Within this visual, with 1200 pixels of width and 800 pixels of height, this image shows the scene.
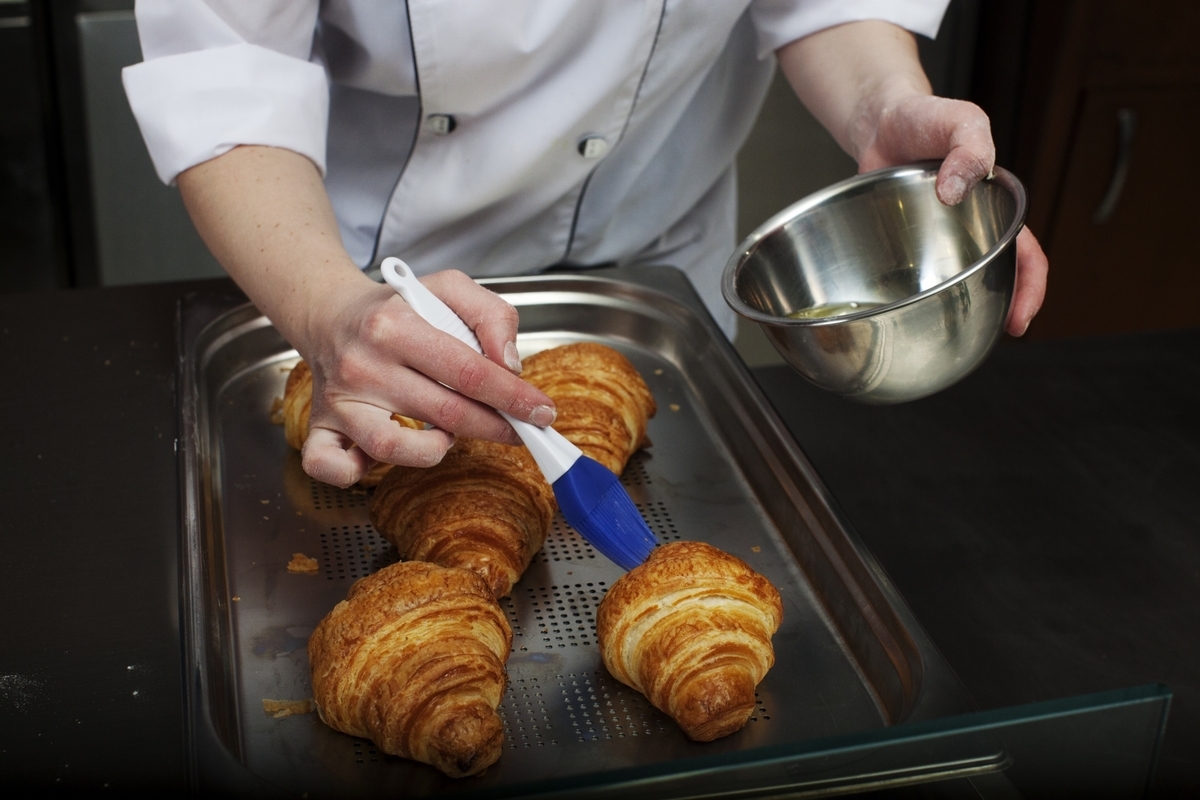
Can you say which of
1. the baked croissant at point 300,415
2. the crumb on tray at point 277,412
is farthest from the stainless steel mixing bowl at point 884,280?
the crumb on tray at point 277,412

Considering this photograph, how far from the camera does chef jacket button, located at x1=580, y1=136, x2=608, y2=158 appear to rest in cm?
131

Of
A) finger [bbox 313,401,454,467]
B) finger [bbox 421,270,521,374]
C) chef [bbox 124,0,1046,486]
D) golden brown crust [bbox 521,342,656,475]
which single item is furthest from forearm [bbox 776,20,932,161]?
finger [bbox 313,401,454,467]

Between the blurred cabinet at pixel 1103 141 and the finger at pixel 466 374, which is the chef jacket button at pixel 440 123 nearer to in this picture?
the finger at pixel 466 374

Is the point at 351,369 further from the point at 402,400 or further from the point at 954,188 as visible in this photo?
the point at 954,188

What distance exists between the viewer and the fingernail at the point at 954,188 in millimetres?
957

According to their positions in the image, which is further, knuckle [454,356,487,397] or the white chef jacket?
the white chef jacket

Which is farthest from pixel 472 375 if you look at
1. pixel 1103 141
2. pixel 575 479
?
pixel 1103 141

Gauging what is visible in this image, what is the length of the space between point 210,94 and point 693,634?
2.26ft

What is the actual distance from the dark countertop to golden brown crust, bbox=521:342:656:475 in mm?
230

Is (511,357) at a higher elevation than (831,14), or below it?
below

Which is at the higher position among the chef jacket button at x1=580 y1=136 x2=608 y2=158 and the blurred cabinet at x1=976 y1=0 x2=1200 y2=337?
the chef jacket button at x1=580 y1=136 x2=608 y2=158

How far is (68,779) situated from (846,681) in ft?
1.87

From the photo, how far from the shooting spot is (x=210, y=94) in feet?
3.49

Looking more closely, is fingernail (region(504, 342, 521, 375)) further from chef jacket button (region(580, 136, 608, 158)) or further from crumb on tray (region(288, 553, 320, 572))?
chef jacket button (region(580, 136, 608, 158))
